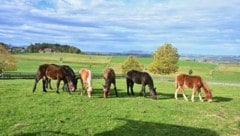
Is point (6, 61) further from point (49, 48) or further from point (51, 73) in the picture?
point (49, 48)

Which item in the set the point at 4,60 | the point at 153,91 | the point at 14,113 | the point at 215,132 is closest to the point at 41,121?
the point at 14,113

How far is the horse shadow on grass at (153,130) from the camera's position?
1241 centimetres

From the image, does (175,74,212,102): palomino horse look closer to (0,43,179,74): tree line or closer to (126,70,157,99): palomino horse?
(126,70,157,99): palomino horse

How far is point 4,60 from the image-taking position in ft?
210

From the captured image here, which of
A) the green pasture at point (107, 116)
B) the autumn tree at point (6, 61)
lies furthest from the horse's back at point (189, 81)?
the autumn tree at point (6, 61)

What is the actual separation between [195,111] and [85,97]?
20.1 ft

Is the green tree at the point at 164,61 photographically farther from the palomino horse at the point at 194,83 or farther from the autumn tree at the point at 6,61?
the palomino horse at the point at 194,83

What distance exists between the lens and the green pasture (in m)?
12.3

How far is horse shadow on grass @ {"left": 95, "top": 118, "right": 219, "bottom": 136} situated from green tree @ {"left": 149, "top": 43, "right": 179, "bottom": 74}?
52.2 m

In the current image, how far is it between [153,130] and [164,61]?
5361cm

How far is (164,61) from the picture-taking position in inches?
2594

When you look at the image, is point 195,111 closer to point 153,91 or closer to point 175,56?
point 153,91

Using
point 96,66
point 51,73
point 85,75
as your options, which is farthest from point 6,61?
point 96,66

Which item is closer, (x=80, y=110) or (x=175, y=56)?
(x=80, y=110)
